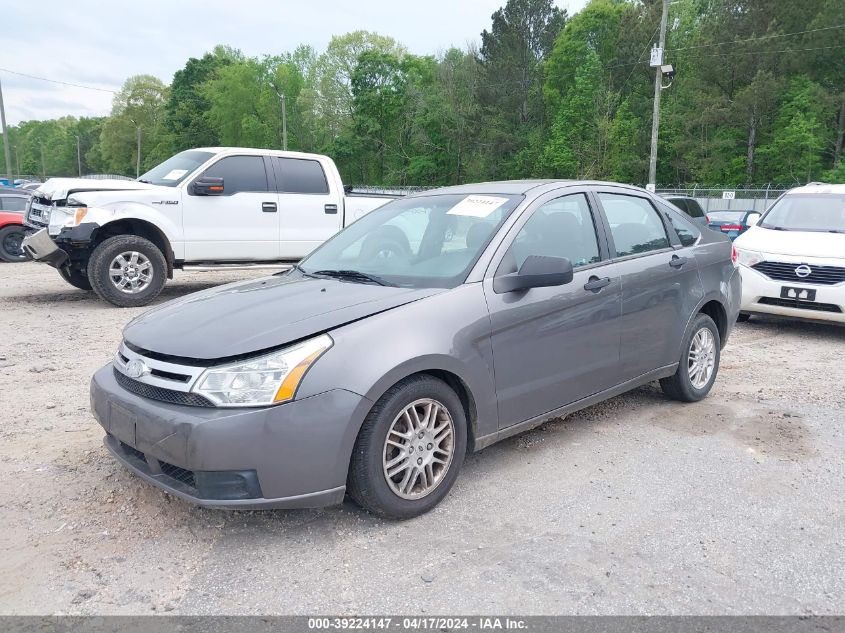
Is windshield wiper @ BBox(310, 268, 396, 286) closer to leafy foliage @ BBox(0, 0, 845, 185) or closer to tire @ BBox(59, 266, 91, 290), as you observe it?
tire @ BBox(59, 266, 91, 290)

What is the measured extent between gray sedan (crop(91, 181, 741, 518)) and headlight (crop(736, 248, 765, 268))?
3.64 meters

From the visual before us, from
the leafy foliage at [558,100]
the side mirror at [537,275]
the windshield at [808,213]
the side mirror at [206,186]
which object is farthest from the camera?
the leafy foliage at [558,100]

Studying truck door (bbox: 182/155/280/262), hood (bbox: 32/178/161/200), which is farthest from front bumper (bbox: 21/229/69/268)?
truck door (bbox: 182/155/280/262)

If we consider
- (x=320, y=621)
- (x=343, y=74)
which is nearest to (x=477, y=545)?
(x=320, y=621)

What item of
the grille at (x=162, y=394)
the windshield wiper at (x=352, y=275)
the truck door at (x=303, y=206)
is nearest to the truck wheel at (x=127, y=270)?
the truck door at (x=303, y=206)

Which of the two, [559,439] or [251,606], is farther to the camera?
[559,439]

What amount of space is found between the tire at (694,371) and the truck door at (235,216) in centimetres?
631

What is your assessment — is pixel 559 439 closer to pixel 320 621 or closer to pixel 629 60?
pixel 320 621

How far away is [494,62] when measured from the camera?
2368 inches

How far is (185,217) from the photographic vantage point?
9.20m

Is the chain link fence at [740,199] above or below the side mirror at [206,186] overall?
above

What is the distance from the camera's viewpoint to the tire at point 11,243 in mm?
14539

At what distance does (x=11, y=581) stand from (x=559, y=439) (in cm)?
311

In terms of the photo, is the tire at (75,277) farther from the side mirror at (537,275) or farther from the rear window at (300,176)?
the side mirror at (537,275)
